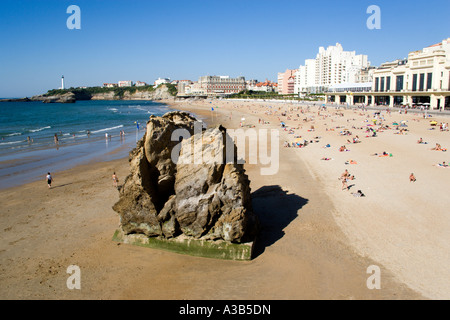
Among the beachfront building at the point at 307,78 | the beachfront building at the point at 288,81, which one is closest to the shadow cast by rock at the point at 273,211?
the beachfront building at the point at 307,78

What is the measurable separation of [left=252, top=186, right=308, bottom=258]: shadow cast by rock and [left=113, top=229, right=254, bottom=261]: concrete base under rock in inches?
18.5

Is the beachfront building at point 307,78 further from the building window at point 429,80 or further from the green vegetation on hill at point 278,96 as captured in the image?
the building window at point 429,80

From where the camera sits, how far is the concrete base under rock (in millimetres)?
9164

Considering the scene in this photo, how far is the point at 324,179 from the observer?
16.6m

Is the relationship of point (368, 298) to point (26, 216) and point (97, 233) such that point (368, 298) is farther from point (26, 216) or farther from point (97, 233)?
point (26, 216)

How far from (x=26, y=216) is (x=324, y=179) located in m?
14.1

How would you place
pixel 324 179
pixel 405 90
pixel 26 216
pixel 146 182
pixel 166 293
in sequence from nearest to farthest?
pixel 166 293
pixel 146 182
pixel 26 216
pixel 324 179
pixel 405 90

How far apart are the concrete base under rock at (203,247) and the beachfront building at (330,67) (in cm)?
12352

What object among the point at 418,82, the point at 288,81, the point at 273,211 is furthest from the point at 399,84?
the point at 288,81

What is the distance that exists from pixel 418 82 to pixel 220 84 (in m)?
147

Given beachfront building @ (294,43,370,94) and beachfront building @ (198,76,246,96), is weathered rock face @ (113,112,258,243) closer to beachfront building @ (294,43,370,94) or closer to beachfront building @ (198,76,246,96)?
beachfront building @ (294,43,370,94)

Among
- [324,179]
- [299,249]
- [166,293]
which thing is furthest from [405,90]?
[166,293]

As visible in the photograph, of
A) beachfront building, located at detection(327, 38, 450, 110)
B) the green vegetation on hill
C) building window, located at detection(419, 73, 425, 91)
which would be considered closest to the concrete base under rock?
beachfront building, located at detection(327, 38, 450, 110)

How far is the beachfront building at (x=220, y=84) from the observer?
185750mm
